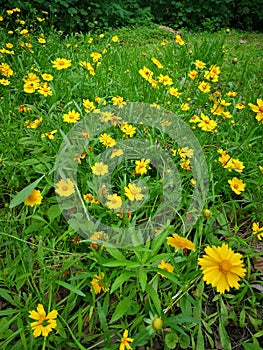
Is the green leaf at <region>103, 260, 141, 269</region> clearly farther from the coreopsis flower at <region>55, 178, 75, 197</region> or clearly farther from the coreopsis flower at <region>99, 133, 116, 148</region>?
the coreopsis flower at <region>99, 133, 116, 148</region>

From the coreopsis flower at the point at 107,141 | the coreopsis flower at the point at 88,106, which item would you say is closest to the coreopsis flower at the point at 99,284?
the coreopsis flower at the point at 107,141

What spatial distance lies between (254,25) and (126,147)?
5171 millimetres

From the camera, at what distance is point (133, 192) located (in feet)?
4.58

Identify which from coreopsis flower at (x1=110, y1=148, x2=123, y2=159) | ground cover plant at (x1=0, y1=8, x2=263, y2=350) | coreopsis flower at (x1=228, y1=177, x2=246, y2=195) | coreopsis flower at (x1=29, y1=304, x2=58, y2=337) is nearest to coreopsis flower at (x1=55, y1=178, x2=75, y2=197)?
ground cover plant at (x1=0, y1=8, x2=263, y2=350)

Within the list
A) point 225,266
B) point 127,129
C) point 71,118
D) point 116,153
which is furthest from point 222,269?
point 71,118

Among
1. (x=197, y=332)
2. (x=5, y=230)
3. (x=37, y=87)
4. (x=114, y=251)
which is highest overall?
(x=37, y=87)

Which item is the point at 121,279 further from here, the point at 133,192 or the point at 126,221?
the point at 133,192

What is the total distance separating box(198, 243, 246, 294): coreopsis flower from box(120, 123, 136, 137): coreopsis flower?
87 cm

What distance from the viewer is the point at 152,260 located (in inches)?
44.6

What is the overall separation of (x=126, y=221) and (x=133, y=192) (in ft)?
0.53

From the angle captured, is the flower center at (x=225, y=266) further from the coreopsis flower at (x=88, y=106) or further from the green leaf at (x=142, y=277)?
the coreopsis flower at (x=88, y=106)

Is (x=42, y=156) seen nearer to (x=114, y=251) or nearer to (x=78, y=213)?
(x=78, y=213)

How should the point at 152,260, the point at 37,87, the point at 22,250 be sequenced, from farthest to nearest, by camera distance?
the point at 37,87, the point at 22,250, the point at 152,260

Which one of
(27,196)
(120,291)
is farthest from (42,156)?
(120,291)
